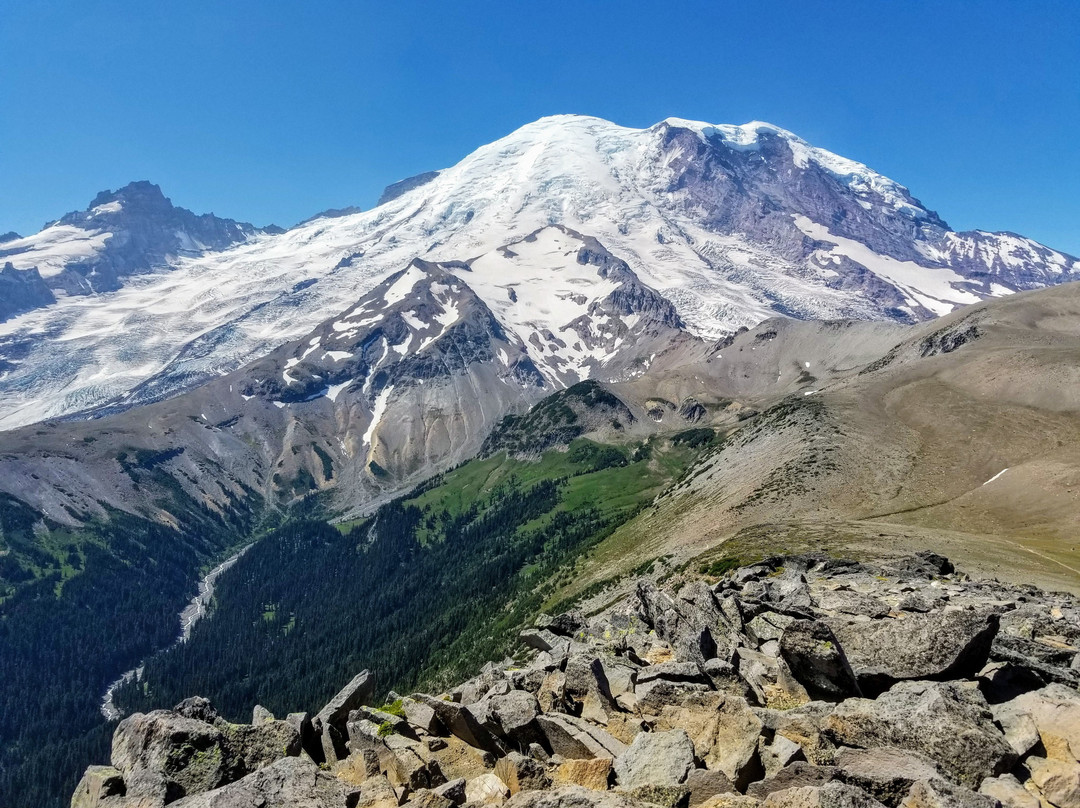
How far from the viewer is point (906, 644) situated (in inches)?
711

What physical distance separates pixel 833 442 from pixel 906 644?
412ft

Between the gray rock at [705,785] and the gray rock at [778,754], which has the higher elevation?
the gray rock at [705,785]

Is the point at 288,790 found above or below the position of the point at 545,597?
above

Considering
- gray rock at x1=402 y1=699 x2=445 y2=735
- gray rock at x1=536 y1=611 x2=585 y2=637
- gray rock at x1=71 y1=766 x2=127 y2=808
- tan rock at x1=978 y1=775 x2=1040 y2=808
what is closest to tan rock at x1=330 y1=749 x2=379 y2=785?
gray rock at x1=402 y1=699 x2=445 y2=735

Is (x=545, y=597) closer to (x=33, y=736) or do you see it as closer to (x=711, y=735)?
(x=711, y=735)

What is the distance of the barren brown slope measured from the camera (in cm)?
8394

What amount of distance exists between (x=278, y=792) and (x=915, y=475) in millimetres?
129289

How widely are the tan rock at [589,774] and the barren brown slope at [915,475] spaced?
63218 millimetres

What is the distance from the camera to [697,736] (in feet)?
49.7

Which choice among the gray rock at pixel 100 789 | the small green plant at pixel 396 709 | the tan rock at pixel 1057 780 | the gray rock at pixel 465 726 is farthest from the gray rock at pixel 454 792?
the tan rock at pixel 1057 780

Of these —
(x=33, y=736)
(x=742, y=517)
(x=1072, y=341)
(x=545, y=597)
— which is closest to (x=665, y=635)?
(x=742, y=517)

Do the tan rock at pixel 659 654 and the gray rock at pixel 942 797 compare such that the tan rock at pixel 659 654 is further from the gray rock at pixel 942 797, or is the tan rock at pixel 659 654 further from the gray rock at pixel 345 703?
the gray rock at pixel 942 797

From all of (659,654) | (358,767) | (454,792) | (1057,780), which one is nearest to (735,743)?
(1057,780)

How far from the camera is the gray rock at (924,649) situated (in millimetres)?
17078
